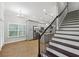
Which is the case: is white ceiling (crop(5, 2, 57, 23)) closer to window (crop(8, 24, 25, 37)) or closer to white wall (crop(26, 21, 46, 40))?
white wall (crop(26, 21, 46, 40))

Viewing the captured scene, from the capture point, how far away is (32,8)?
11.8ft

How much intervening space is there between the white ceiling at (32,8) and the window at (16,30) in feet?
1.39

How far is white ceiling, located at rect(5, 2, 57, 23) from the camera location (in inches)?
139

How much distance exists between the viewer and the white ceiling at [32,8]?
3543mm

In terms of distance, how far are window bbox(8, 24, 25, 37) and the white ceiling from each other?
0.42 meters

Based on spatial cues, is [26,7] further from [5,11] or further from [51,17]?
[51,17]

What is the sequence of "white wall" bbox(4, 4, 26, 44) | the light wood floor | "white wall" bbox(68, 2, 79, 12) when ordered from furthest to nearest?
"white wall" bbox(68, 2, 79, 12) < the light wood floor < "white wall" bbox(4, 4, 26, 44)

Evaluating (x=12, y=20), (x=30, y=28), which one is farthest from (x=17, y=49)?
(x=12, y=20)

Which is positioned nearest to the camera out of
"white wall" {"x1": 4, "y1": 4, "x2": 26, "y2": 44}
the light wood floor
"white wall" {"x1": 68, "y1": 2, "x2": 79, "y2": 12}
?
"white wall" {"x1": 4, "y1": 4, "x2": 26, "y2": 44}

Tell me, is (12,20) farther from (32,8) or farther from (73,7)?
(73,7)

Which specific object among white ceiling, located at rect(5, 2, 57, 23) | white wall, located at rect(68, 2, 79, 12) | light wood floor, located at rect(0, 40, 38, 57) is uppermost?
white wall, located at rect(68, 2, 79, 12)

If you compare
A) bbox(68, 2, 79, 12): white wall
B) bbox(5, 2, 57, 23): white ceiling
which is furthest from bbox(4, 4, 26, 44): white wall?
bbox(68, 2, 79, 12): white wall

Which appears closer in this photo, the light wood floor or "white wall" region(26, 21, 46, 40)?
"white wall" region(26, 21, 46, 40)

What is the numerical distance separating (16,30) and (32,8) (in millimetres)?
874
